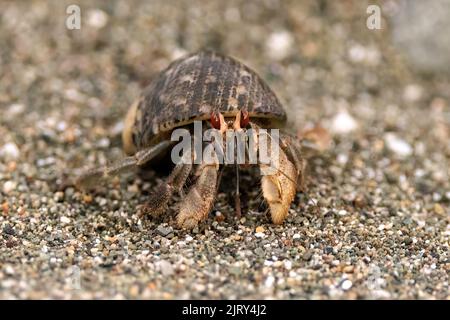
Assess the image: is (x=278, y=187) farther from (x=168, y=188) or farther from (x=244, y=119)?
(x=168, y=188)

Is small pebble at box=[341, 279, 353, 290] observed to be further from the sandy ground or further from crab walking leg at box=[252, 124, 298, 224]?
crab walking leg at box=[252, 124, 298, 224]

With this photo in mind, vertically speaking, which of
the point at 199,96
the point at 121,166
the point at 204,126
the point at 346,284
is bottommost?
the point at 346,284

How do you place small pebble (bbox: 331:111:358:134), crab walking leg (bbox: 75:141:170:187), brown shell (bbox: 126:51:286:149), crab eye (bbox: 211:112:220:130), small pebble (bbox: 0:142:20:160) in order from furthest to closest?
1. small pebble (bbox: 331:111:358:134)
2. small pebble (bbox: 0:142:20:160)
3. crab walking leg (bbox: 75:141:170:187)
4. brown shell (bbox: 126:51:286:149)
5. crab eye (bbox: 211:112:220:130)

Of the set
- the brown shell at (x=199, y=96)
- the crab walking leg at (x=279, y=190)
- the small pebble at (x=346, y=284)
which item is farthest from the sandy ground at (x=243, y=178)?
the brown shell at (x=199, y=96)

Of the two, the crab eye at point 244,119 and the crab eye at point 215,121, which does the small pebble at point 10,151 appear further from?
the crab eye at point 244,119

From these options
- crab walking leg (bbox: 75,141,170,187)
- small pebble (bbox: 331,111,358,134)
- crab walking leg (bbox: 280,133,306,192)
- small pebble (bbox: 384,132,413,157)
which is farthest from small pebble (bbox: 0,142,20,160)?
small pebble (bbox: 384,132,413,157)

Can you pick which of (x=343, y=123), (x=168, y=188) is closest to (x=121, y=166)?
(x=168, y=188)

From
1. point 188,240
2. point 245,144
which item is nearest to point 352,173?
point 245,144

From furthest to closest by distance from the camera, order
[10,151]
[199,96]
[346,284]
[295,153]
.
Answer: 1. [10,151]
2. [295,153]
3. [199,96]
4. [346,284]
